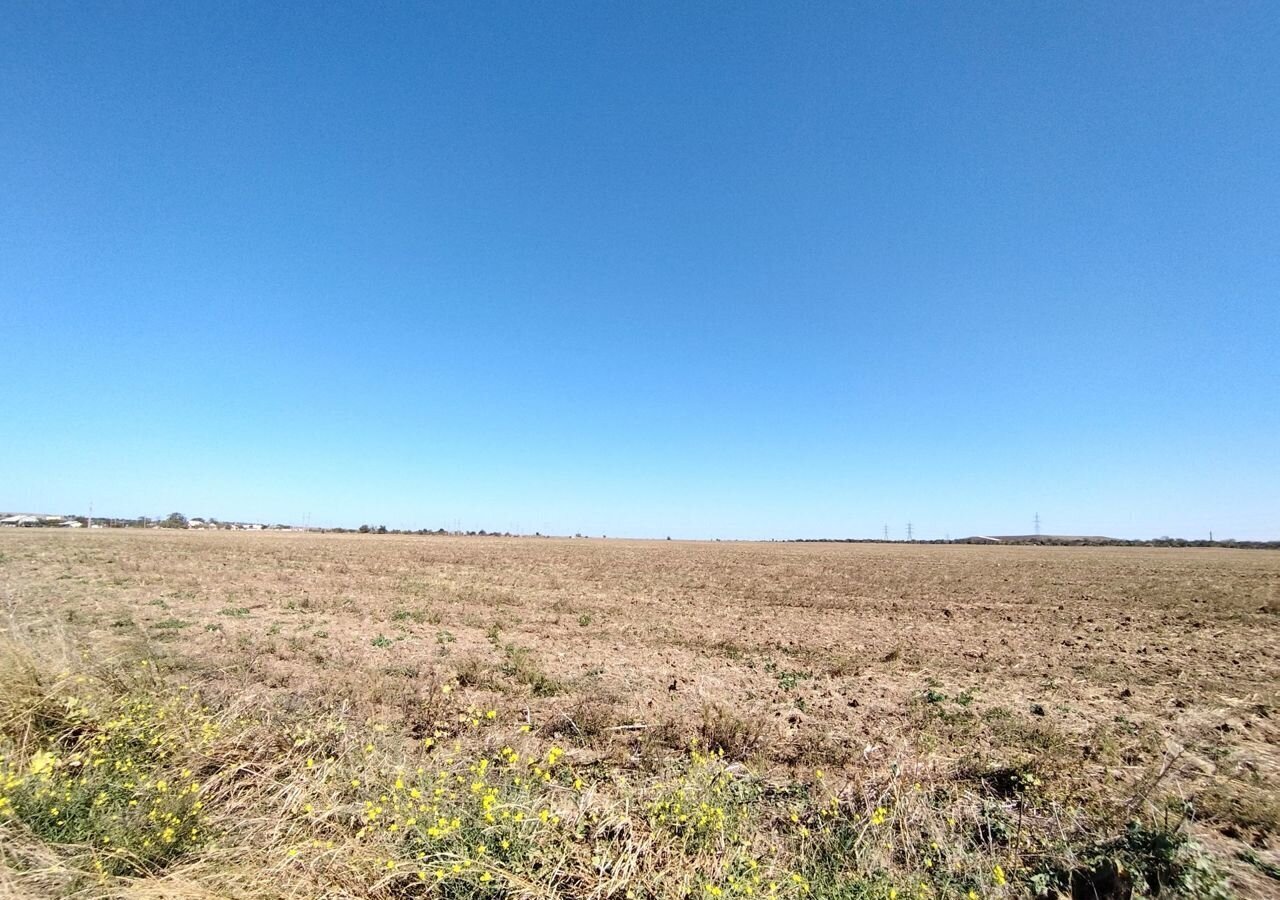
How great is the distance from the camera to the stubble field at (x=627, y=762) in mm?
3320

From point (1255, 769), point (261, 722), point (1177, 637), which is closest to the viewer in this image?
point (261, 722)

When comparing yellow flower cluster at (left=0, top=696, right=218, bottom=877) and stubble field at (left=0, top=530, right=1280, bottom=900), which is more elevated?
yellow flower cluster at (left=0, top=696, right=218, bottom=877)

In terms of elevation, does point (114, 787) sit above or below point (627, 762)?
above

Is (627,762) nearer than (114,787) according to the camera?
No

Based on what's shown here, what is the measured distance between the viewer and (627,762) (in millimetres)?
5625

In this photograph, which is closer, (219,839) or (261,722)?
(219,839)

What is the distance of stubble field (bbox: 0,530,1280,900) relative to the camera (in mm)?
3320

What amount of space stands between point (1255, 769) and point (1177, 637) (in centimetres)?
1056

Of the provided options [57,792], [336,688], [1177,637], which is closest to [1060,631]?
[1177,637]

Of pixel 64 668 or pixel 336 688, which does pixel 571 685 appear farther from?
pixel 64 668

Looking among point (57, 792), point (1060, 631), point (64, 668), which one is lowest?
point (1060, 631)

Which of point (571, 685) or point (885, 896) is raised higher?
point (885, 896)

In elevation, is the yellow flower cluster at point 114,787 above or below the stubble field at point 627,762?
above

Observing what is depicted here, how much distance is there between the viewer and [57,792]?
3.51m
